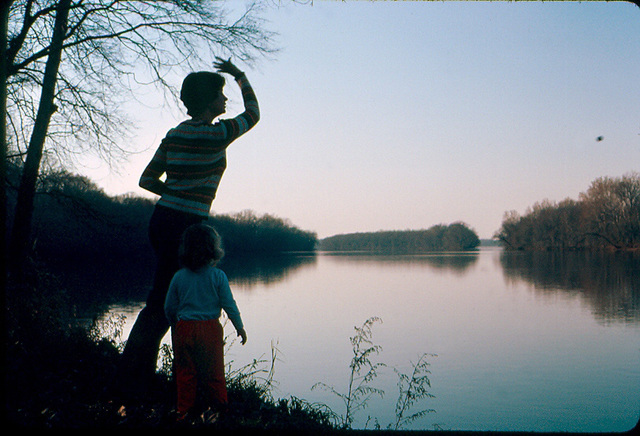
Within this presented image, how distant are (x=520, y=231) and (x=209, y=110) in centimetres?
4562

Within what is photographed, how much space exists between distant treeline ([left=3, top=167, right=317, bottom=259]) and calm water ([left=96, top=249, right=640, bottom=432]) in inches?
69.0

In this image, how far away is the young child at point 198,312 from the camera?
7.45 feet

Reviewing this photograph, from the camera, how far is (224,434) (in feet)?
6.77

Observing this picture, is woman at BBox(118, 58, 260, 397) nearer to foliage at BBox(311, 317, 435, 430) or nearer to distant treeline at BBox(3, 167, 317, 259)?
foliage at BBox(311, 317, 435, 430)

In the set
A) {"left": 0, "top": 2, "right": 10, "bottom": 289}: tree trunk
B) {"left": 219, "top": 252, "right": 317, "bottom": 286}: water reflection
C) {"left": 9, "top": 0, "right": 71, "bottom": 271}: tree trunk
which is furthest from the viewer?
{"left": 219, "top": 252, "right": 317, "bottom": 286}: water reflection

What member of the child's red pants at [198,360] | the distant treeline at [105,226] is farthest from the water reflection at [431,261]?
the child's red pants at [198,360]

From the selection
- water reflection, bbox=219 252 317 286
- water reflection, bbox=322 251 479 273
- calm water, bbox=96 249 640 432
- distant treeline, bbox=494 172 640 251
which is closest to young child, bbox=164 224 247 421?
calm water, bbox=96 249 640 432

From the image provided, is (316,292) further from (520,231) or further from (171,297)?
(520,231)

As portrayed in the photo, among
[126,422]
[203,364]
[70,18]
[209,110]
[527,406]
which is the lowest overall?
[527,406]

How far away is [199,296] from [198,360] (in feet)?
1.00

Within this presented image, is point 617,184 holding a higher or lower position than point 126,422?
higher

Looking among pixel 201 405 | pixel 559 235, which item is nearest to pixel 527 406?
pixel 201 405

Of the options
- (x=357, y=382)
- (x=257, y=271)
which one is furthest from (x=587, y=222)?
(x=357, y=382)

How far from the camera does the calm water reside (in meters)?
6.15
